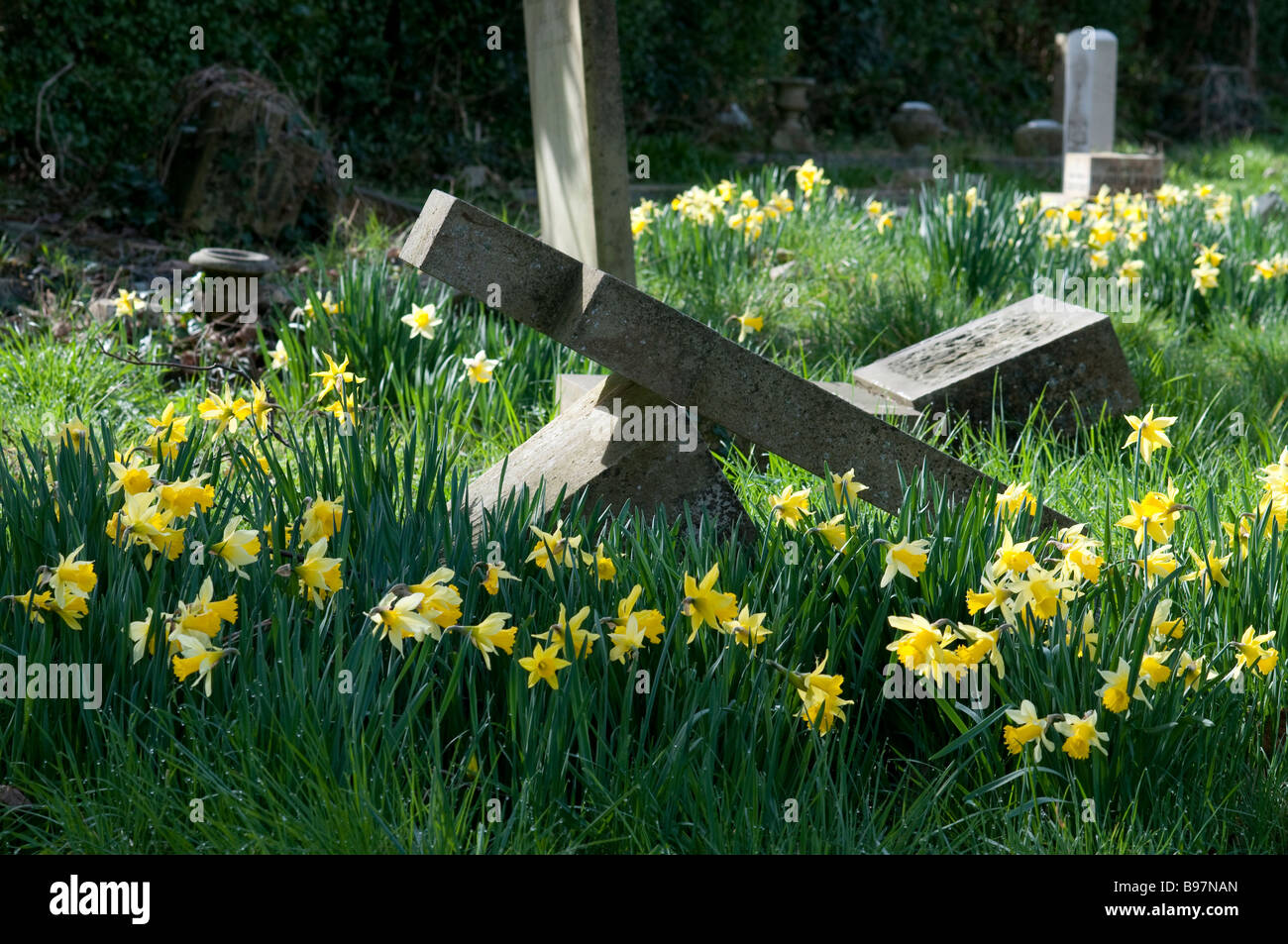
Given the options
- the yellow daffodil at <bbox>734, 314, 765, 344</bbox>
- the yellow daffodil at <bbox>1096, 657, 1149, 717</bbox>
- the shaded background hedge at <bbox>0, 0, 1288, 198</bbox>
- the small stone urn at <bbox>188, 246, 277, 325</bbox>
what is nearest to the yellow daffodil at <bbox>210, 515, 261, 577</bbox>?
the yellow daffodil at <bbox>1096, 657, 1149, 717</bbox>

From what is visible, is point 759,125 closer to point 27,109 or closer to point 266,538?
point 27,109

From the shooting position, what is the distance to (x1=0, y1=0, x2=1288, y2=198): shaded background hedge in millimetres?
7086

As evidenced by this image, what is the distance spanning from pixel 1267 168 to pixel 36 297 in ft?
37.4

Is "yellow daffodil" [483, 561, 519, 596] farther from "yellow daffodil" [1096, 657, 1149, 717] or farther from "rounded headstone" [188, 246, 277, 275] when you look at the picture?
"rounded headstone" [188, 246, 277, 275]

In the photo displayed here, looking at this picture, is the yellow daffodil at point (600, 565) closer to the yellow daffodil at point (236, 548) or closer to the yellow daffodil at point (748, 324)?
the yellow daffodil at point (236, 548)

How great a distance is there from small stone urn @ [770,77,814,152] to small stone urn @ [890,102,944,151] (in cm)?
125

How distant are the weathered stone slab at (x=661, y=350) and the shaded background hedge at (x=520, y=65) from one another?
500cm

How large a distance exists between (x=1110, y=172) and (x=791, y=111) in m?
3.87

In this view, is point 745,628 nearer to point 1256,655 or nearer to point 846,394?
point 1256,655

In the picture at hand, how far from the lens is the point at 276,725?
1754mm

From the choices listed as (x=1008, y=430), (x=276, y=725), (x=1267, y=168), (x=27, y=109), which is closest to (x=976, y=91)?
(x=1267, y=168)

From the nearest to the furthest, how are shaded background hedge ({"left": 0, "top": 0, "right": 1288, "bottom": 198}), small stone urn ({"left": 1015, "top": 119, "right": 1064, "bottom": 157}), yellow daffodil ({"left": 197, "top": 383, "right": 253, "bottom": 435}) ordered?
yellow daffodil ({"left": 197, "top": 383, "right": 253, "bottom": 435})
shaded background hedge ({"left": 0, "top": 0, "right": 1288, "bottom": 198})
small stone urn ({"left": 1015, "top": 119, "right": 1064, "bottom": 157})

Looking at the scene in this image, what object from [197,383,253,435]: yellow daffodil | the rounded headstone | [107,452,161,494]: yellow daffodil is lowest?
[107,452,161,494]: yellow daffodil

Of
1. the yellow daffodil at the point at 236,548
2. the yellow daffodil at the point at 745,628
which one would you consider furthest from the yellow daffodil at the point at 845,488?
the yellow daffodil at the point at 236,548
